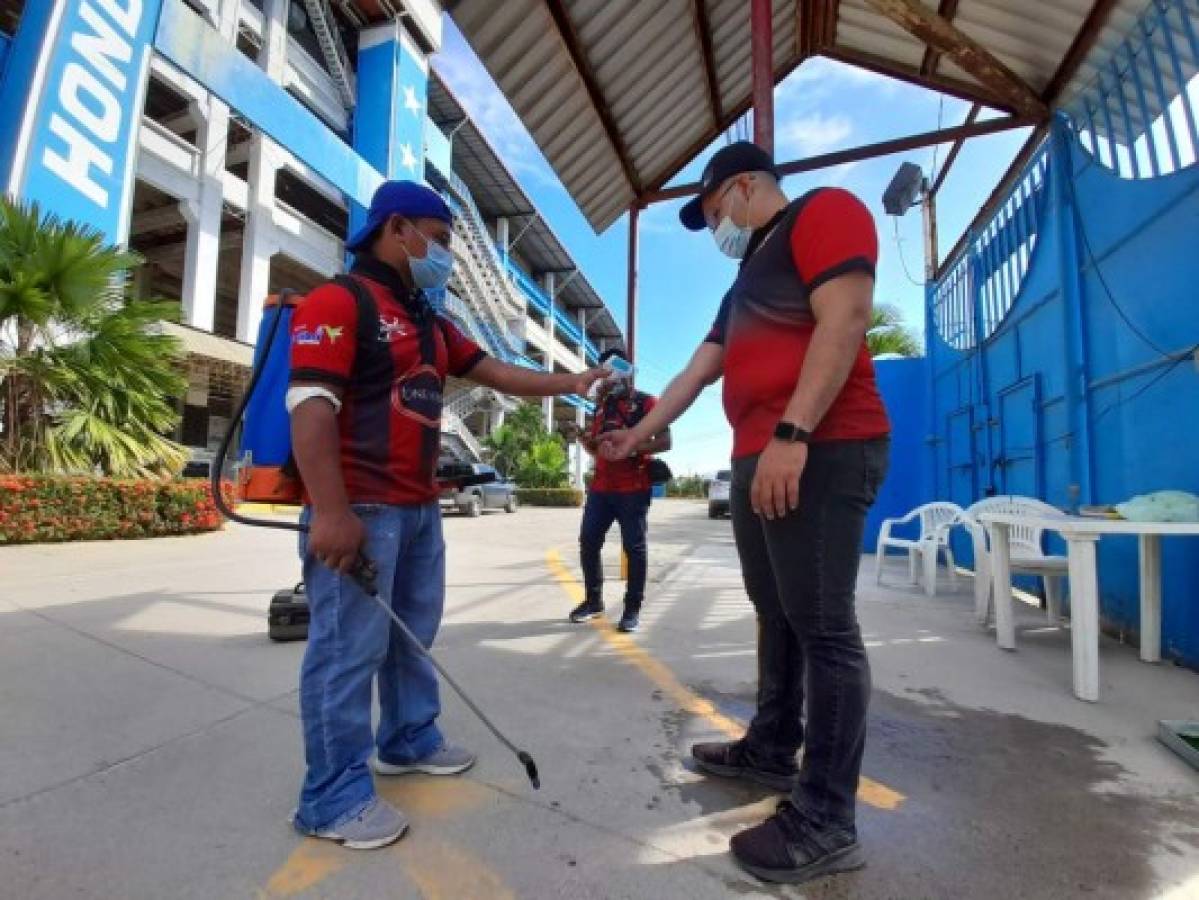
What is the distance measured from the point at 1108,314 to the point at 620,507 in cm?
359

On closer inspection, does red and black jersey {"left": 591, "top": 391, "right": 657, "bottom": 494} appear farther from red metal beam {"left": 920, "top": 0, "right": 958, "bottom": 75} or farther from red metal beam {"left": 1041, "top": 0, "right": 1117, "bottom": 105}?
red metal beam {"left": 1041, "top": 0, "right": 1117, "bottom": 105}

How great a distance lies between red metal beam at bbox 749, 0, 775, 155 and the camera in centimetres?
297

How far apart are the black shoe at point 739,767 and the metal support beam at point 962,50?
4.14 m

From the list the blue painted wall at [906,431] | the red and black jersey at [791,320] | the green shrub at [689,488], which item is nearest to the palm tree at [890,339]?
the blue painted wall at [906,431]

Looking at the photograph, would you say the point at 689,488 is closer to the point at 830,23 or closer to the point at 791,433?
the point at 830,23

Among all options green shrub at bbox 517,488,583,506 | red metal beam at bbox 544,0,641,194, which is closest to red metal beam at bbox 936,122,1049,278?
red metal beam at bbox 544,0,641,194

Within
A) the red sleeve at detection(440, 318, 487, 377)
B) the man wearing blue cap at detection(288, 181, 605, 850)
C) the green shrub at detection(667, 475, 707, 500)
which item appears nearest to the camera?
the man wearing blue cap at detection(288, 181, 605, 850)

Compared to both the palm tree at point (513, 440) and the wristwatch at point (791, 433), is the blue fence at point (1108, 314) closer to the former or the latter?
the wristwatch at point (791, 433)

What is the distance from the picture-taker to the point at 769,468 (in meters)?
1.57

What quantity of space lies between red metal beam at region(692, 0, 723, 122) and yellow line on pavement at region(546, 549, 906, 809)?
448 centimetres

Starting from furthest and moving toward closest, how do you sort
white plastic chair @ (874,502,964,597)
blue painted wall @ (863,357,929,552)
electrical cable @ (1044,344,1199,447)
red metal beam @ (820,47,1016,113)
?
blue painted wall @ (863,357,929,552) → white plastic chair @ (874,502,964,597) → red metal beam @ (820,47,1016,113) → electrical cable @ (1044,344,1199,447)

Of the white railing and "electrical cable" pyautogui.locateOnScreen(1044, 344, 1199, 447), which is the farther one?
the white railing

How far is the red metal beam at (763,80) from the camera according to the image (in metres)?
2.97

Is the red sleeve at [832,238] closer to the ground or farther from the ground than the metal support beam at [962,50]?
closer to the ground
